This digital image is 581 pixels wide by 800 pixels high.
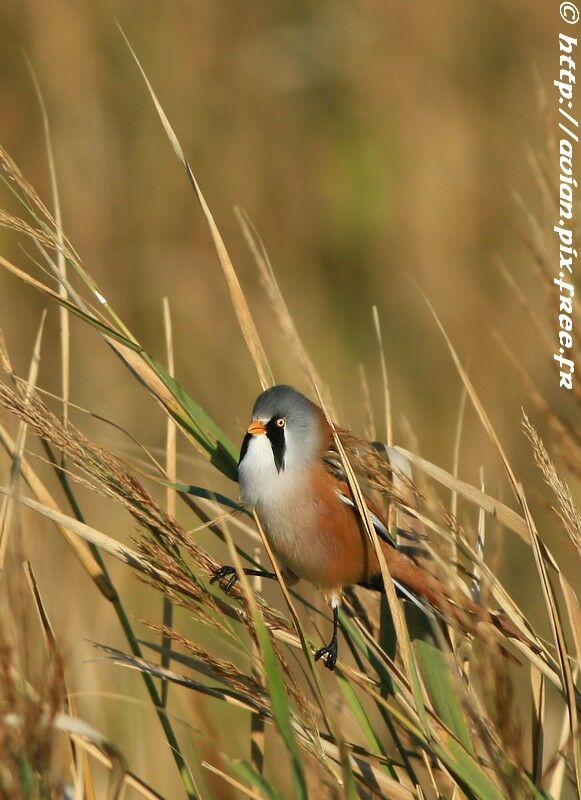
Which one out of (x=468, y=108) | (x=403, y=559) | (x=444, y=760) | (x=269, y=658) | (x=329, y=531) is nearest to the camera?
(x=269, y=658)

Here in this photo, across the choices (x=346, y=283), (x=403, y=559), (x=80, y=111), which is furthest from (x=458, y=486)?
(x=80, y=111)

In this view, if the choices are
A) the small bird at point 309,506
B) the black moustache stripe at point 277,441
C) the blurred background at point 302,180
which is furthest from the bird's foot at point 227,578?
the blurred background at point 302,180

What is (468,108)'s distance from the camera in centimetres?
673

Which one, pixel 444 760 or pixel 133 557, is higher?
pixel 133 557

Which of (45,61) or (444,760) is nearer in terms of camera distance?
(444,760)

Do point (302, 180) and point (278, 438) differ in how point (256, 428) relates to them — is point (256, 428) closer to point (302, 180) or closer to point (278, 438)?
point (278, 438)

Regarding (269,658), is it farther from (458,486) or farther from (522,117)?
(522,117)

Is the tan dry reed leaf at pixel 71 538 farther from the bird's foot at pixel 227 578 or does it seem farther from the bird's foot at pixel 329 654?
the bird's foot at pixel 329 654

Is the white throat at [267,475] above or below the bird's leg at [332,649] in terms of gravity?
above

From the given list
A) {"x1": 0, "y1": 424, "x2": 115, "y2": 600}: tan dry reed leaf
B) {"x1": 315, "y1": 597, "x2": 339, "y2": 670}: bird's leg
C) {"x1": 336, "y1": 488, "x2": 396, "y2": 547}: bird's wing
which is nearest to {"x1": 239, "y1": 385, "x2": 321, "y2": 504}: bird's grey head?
{"x1": 336, "y1": 488, "x2": 396, "y2": 547}: bird's wing

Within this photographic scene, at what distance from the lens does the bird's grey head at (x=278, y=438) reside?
2.81 metres

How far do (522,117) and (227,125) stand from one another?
1.64 metres

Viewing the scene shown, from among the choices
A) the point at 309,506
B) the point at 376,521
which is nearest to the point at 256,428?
the point at 309,506

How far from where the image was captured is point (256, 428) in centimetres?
291
